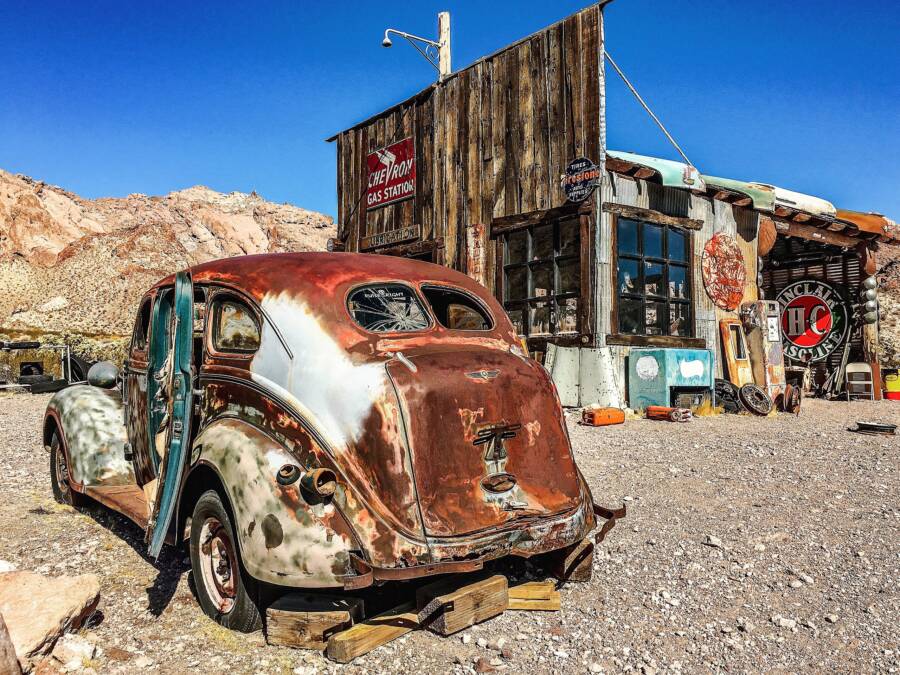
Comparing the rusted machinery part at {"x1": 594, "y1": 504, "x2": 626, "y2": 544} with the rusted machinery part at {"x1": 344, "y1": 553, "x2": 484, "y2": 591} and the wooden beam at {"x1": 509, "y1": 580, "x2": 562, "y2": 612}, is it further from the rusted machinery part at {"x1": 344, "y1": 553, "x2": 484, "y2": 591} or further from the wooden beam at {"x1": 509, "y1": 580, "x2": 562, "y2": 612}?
the rusted machinery part at {"x1": 344, "y1": 553, "x2": 484, "y2": 591}

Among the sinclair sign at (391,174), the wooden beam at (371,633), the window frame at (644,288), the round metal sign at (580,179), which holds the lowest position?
the wooden beam at (371,633)

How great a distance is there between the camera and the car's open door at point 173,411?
11.2 ft

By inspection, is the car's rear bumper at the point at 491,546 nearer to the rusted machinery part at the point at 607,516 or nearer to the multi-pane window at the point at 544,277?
the rusted machinery part at the point at 607,516

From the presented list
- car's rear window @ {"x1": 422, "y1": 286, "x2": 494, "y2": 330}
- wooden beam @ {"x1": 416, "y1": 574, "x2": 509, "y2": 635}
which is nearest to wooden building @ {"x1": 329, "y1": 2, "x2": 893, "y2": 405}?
car's rear window @ {"x1": 422, "y1": 286, "x2": 494, "y2": 330}

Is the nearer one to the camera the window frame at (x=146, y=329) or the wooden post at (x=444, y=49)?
the window frame at (x=146, y=329)

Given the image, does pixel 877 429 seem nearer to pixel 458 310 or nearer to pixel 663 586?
pixel 663 586

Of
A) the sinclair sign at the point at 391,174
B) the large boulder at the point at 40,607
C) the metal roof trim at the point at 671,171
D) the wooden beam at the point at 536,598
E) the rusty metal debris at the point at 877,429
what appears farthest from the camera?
the sinclair sign at the point at 391,174

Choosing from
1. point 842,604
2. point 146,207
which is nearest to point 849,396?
point 842,604

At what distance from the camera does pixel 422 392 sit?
122 inches

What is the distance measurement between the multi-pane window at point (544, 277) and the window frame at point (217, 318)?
7962mm

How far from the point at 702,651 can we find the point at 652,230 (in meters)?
9.56

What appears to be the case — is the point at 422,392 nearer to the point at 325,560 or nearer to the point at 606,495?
the point at 325,560

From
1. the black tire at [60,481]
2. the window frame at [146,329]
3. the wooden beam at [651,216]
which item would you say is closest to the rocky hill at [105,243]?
the black tire at [60,481]

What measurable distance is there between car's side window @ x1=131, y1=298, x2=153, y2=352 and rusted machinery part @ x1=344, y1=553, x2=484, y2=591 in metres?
2.92
